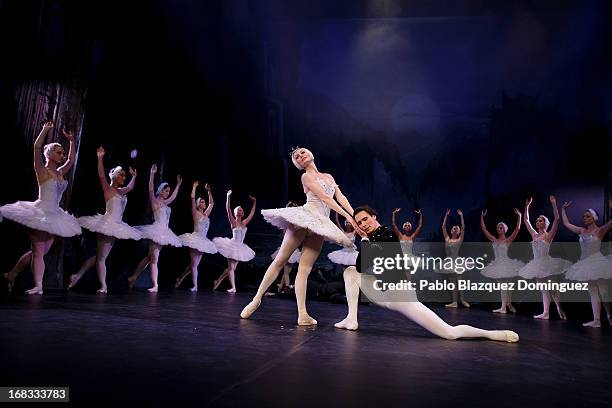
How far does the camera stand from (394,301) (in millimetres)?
3262

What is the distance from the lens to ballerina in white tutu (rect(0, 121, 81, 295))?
5.13 meters

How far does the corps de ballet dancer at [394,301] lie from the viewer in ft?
10.6

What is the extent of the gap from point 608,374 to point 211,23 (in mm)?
10435

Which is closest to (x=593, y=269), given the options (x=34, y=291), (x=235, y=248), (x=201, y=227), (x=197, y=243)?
(x=235, y=248)

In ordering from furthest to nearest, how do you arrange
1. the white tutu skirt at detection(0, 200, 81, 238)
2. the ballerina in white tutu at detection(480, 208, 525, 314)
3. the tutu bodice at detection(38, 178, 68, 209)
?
the ballerina in white tutu at detection(480, 208, 525, 314), the tutu bodice at detection(38, 178, 68, 209), the white tutu skirt at detection(0, 200, 81, 238)

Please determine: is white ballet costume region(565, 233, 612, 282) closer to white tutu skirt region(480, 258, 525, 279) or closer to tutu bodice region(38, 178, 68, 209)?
white tutu skirt region(480, 258, 525, 279)

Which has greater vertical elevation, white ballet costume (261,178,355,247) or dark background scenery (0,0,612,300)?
dark background scenery (0,0,612,300)

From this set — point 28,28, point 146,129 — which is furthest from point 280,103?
point 28,28

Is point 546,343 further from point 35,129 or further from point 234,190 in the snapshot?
point 234,190

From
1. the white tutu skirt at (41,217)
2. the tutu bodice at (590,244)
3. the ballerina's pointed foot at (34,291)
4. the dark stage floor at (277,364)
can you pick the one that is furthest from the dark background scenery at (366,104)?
the dark stage floor at (277,364)

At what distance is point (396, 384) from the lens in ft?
6.12

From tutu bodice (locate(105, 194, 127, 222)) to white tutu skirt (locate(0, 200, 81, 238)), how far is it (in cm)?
94

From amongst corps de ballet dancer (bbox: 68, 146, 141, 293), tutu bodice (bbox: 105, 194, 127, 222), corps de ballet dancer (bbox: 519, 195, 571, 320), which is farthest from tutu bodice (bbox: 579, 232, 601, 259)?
tutu bodice (bbox: 105, 194, 127, 222)

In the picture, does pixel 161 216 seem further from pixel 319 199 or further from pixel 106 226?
pixel 319 199
